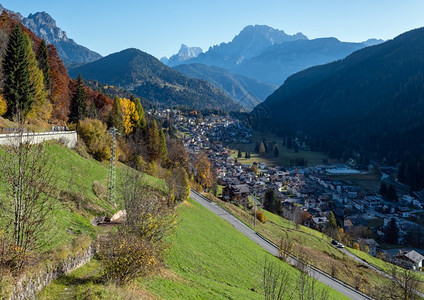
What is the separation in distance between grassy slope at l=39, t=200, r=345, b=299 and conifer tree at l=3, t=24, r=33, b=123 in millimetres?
26074

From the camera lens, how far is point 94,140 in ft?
131

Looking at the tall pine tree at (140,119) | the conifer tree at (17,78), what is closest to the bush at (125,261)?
the conifer tree at (17,78)

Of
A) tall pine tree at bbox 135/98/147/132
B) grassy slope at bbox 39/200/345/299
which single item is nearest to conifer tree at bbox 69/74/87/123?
tall pine tree at bbox 135/98/147/132

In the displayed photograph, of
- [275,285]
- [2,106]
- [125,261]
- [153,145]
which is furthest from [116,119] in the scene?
[275,285]

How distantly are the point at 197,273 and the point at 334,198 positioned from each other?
123068mm

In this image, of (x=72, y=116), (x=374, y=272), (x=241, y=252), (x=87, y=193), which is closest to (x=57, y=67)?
(x=72, y=116)

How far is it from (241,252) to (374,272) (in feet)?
91.5

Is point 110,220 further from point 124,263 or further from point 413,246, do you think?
point 413,246

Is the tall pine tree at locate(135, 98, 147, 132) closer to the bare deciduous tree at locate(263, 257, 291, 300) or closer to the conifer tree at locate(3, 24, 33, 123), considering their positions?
the conifer tree at locate(3, 24, 33, 123)

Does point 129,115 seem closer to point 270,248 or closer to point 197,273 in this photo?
point 270,248

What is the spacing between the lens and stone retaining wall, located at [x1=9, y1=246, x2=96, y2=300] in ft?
28.7

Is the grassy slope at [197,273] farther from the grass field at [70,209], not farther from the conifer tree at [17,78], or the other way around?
the conifer tree at [17,78]

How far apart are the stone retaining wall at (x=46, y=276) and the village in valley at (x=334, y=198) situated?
40.4 m

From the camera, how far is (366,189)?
142 metres
